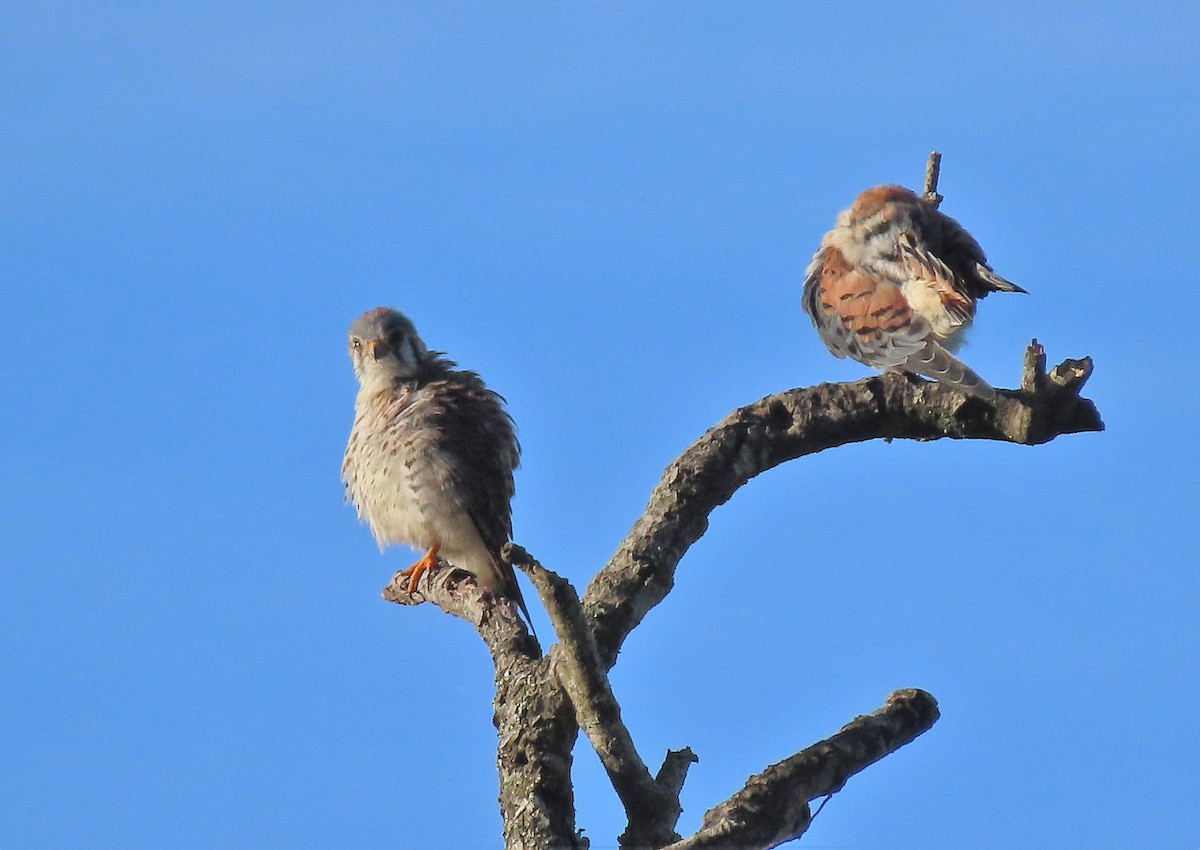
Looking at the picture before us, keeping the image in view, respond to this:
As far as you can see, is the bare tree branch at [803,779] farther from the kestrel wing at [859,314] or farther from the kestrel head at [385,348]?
the kestrel head at [385,348]

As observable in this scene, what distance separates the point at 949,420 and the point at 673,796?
1.37m

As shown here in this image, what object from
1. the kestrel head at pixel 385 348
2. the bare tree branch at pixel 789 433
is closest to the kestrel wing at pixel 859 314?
the bare tree branch at pixel 789 433

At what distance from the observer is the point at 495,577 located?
5.51m

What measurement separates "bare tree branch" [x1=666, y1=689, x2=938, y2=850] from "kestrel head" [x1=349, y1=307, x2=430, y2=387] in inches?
126

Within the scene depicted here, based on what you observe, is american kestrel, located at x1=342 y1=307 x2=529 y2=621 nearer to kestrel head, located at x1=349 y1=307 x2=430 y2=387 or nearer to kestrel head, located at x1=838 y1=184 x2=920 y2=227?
kestrel head, located at x1=349 y1=307 x2=430 y2=387

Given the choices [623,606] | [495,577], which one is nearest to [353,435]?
[495,577]

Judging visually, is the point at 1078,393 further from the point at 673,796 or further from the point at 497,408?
the point at 497,408

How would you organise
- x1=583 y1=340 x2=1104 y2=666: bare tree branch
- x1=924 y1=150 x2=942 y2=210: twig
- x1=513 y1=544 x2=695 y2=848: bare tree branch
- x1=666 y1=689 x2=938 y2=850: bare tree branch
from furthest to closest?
1. x1=924 y1=150 x2=942 y2=210: twig
2. x1=583 y1=340 x2=1104 y2=666: bare tree branch
3. x1=666 y1=689 x2=938 y2=850: bare tree branch
4. x1=513 y1=544 x2=695 y2=848: bare tree branch

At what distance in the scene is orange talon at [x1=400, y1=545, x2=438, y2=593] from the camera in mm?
5109

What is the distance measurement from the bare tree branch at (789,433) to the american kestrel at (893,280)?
2.66ft

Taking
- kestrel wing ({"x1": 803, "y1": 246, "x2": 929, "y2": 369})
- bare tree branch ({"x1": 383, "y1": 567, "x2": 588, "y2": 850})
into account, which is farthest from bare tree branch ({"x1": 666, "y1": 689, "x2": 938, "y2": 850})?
kestrel wing ({"x1": 803, "y1": 246, "x2": 929, "y2": 369})

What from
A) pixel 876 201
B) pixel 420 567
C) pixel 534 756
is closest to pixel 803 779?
pixel 534 756

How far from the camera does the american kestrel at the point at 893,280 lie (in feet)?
16.8

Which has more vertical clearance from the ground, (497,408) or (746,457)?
(497,408)
